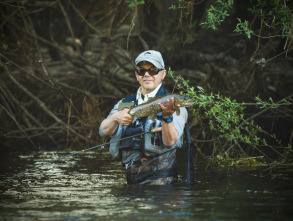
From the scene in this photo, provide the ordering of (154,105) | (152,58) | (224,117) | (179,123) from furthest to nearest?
1. (224,117)
2. (152,58)
3. (179,123)
4. (154,105)

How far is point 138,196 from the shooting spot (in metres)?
4.75

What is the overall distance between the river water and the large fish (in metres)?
0.79

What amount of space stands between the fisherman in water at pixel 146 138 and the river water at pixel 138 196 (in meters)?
0.16

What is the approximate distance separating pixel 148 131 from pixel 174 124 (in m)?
0.28

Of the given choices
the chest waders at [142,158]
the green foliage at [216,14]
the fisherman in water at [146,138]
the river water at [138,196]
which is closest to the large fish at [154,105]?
the fisherman in water at [146,138]

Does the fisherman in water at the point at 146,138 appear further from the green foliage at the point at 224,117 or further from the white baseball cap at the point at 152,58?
the green foliage at the point at 224,117

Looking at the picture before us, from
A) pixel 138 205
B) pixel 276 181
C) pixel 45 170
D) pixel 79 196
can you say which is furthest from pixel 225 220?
pixel 45 170

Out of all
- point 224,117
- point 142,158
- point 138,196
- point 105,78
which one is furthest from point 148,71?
point 105,78

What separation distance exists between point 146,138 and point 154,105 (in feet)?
1.78

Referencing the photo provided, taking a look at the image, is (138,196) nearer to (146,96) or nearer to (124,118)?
(124,118)

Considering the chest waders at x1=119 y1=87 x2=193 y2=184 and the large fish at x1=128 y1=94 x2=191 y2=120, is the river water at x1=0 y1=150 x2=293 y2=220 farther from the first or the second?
the large fish at x1=128 y1=94 x2=191 y2=120

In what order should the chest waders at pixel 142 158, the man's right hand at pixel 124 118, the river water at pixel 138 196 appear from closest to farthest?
the river water at pixel 138 196 → the man's right hand at pixel 124 118 → the chest waders at pixel 142 158

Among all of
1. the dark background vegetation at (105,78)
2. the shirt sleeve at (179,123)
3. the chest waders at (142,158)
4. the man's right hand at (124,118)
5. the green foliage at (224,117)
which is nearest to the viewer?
the man's right hand at (124,118)

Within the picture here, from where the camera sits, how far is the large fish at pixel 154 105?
14.7ft
